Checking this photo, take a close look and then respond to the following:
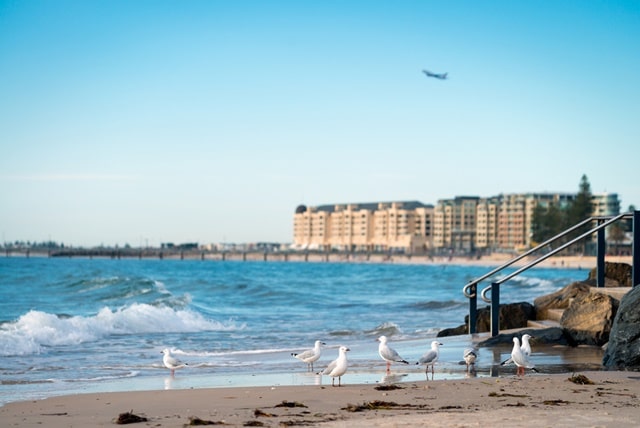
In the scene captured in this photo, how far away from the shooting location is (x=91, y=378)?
1279 centimetres

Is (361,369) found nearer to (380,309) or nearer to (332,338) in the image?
(332,338)

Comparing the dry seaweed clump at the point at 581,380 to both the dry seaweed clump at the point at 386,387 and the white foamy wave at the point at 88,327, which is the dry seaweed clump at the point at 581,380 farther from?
the white foamy wave at the point at 88,327

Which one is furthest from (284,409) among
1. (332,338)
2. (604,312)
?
(332,338)

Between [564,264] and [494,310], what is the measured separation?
141m

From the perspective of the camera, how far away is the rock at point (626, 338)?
35.7 feet

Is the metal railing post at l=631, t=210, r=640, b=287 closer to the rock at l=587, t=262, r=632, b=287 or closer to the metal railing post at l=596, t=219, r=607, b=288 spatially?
the metal railing post at l=596, t=219, r=607, b=288

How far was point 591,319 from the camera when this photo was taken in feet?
45.0

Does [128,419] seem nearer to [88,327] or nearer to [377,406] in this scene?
[377,406]

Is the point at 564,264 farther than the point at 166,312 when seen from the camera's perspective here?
Yes

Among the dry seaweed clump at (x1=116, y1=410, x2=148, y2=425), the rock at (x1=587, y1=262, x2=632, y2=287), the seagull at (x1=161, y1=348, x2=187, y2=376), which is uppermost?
the rock at (x1=587, y1=262, x2=632, y2=287)

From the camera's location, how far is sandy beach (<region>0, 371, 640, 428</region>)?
24.9 ft

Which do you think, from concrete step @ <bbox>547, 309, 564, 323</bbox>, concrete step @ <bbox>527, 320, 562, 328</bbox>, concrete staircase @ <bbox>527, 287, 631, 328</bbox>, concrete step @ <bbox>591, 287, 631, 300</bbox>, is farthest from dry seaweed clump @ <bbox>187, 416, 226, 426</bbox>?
concrete step @ <bbox>547, 309, 564, 323</bbox>

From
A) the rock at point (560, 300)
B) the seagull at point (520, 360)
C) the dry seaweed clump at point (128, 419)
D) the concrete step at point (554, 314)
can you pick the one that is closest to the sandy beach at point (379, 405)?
the dry seaweed clump at point (128, 419)

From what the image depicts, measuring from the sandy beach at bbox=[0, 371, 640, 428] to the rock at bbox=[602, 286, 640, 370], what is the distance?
1.21 feet
